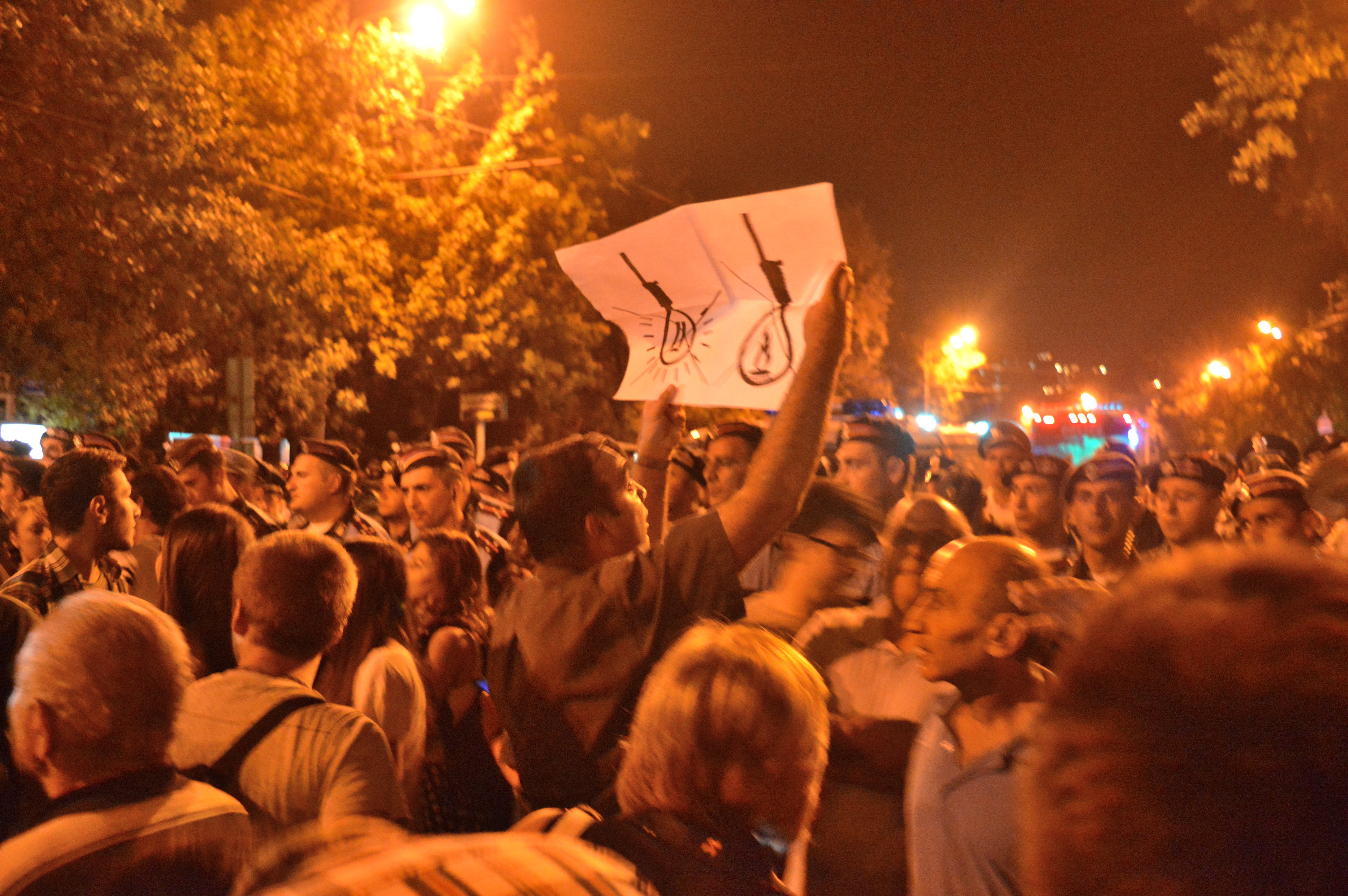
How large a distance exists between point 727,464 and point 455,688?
226cm

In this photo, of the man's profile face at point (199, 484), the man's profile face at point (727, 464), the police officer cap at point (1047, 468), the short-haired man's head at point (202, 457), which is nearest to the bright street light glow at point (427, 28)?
the short-haired man's head at point (202, 457)

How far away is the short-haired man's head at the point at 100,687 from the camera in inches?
90.3

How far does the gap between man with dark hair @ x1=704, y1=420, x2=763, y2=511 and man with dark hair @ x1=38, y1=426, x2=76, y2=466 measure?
→ 6399 mm

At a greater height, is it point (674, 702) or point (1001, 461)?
point (1001, 461)

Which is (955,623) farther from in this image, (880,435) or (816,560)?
(880,435)

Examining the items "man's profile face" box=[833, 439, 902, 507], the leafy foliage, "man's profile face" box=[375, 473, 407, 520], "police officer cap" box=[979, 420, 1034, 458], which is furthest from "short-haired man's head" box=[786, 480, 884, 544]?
the leafy foliage

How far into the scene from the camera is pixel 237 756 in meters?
2.70

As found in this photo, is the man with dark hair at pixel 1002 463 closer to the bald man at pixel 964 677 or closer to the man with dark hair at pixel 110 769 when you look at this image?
the bald man at pixel 964 677

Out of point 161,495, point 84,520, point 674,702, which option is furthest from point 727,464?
point 674,702

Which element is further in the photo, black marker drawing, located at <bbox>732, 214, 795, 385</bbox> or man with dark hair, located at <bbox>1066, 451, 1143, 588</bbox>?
man with dark hair, located at <bbox>1066, 451, 1143, 588</bbox>

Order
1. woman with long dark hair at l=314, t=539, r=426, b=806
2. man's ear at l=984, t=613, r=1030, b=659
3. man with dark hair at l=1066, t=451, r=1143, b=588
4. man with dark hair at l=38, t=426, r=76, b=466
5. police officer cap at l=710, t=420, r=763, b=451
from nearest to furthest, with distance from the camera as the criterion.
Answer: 1. man's ear at l=984, t=613, r=1030, b=659
2. woman with long dark hair at l=314, t=539, r=426, b=806
3. man with dark hair at l=1066, t=451, r=1143, b=588
4. police officer cap at l=710, t=420, r=763, b=451
5. man with dark hair at l=38, t=426, r=76, b=466

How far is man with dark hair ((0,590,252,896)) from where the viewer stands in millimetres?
2115

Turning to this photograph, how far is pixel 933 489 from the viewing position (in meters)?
8.52

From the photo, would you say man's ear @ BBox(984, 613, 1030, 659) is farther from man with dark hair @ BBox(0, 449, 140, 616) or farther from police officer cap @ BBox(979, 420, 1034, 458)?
police officer cap @ BBox(979, 420, 1034, 458)
